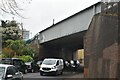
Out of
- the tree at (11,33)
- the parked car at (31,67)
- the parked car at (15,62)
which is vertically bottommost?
the parked car at (31,67)

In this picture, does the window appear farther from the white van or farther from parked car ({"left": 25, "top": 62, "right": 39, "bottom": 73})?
parked car ({"left": 25, "top": 62, "right": 39, "bottom": 73})

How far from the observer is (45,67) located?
4019cm

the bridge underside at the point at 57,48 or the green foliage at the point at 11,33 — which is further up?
the green foliage at the point at 11,33

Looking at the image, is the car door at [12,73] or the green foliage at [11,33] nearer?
the car door at [12,73]

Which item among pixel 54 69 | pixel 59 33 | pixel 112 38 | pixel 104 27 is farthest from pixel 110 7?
pixel 59 33

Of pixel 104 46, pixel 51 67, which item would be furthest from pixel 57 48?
pixel 104 46

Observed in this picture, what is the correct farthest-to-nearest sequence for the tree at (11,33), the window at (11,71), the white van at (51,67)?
1. the tree at (11,33)
2. the white van at (51,67)
3. the window at (11,71)

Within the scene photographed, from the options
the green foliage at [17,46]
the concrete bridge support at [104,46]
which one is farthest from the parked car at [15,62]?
the green foliage at [17,46]

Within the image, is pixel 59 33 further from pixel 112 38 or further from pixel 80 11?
pixel 112 38

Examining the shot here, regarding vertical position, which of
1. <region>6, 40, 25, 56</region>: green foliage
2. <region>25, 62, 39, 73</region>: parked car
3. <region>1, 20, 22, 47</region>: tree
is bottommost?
<region>25, 62, 39, 73</region>: parked car

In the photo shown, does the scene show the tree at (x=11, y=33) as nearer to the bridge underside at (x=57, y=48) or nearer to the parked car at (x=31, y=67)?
the bridge underside at (x=57, y=48)

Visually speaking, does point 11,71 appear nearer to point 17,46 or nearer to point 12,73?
point 12,73

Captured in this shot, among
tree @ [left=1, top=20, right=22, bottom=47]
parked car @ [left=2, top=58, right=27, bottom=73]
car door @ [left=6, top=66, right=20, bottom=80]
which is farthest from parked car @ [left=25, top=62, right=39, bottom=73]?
car door @ [left=6, top=66, right=20, bottom=80]

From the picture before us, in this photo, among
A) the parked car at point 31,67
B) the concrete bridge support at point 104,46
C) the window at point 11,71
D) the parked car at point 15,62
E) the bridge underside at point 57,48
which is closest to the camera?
the window at point 11,71
